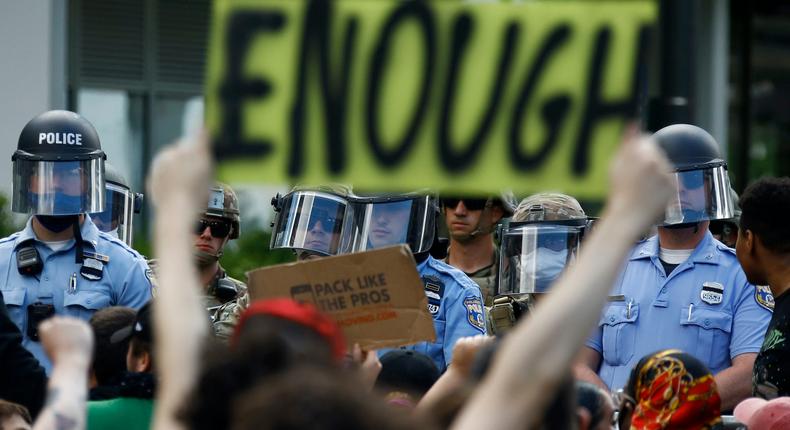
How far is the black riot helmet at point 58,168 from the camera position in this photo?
6.36 meters

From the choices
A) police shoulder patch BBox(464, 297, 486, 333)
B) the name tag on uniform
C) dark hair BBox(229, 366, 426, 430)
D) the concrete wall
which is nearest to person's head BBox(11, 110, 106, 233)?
police shoulder patch BBox(464, 297, 486, 333)

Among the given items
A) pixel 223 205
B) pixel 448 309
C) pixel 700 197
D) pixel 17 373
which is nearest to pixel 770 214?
pixel 700 197

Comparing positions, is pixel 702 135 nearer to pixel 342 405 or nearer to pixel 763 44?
pixel 342 405

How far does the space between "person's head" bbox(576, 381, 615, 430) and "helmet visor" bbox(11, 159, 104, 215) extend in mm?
3298

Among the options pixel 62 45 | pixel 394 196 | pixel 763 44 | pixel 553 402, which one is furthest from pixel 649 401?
pixel 763 44

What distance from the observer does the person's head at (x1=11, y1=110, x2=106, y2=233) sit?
634 cm

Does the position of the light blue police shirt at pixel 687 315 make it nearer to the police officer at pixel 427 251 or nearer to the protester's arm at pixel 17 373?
the police officer at pixel 427 251

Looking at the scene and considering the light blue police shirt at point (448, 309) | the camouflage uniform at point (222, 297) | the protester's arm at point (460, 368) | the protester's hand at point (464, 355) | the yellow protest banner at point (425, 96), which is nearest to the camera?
the yellow protest banner at point (425, 96)

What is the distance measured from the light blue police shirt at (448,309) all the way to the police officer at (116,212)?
7.30 feet

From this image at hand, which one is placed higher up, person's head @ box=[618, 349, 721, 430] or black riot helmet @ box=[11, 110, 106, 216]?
black riot helmet @ box=[11, 110, 106, 216]

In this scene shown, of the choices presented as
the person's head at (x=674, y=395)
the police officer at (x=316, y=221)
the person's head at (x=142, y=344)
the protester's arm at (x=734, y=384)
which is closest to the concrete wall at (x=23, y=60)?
the police officer at (x=316, y=221)

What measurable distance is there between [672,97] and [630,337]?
1231 millimetres

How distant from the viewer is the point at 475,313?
6.04m

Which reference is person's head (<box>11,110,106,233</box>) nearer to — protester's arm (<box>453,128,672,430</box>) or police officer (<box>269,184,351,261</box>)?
police officer (<box>269,184,351,261</box>)
